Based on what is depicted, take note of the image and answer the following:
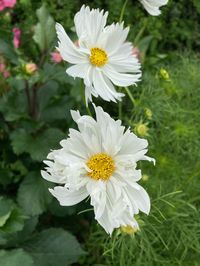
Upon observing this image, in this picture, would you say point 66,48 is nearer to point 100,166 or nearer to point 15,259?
point 100,166

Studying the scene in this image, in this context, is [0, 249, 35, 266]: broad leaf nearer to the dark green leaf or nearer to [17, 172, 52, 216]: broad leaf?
[17, 172, 52, 216]: broad leaf

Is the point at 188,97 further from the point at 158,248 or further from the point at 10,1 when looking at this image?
the point at 10,1

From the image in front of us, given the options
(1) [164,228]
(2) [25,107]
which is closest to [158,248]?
(1) [164,228]

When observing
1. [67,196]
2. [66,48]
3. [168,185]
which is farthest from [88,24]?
[168,185]

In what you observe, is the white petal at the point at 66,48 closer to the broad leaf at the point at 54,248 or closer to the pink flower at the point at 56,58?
the broad leaf at the point at 54,248

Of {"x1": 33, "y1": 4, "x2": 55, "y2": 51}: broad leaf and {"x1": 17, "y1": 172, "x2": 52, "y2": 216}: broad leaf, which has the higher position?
{"x1": 33, "y1": 4, "x2": 55, "y2": 51}: broad leaf

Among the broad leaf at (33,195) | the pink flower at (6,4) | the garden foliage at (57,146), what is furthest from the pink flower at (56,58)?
the broad leaf at (33,195)

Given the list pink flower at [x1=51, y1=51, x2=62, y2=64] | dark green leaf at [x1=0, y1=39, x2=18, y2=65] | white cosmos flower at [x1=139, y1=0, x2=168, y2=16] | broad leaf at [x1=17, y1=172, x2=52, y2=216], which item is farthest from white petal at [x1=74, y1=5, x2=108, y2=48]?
pink flower at [x1=51, y1=51, x2=62, y2=64]
